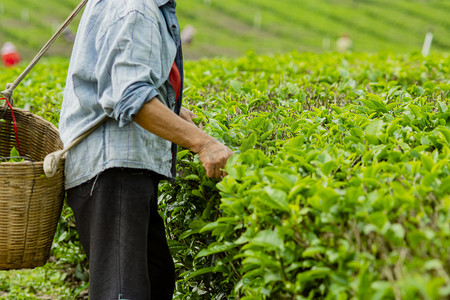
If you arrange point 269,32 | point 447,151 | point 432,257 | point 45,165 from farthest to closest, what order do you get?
1. point 269,32
2. point 45,165
3. point 447,151
4. point 432,257

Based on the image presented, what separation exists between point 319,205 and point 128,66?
939mm

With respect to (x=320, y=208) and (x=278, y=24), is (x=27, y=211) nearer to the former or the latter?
(x=320, y=208)

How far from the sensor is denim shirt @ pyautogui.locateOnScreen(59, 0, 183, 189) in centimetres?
220

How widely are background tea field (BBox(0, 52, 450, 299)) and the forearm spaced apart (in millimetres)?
190

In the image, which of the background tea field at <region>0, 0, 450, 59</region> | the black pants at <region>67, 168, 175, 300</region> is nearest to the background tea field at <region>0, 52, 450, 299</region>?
the black pants at <region>67, 168, 175, 300</region>

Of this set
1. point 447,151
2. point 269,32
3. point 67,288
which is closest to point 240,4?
point 269,32

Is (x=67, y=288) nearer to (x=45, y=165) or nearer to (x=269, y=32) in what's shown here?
(x=45, y=165)

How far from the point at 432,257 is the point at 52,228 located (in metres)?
1.76

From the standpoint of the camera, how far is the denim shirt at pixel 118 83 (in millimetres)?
2199

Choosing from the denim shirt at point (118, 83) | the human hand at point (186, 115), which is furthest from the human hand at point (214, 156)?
the human hand at point (186, 115)

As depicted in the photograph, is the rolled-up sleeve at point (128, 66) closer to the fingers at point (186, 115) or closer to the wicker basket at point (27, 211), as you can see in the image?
the wicker basket at point (27, 211)

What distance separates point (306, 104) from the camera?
360 centimetres

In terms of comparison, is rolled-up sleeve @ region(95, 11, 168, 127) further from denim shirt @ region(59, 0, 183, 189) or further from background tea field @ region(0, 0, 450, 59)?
background tea field @ region(0, 0, 450, 59)

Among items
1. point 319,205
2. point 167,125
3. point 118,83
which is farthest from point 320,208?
point 118,83
